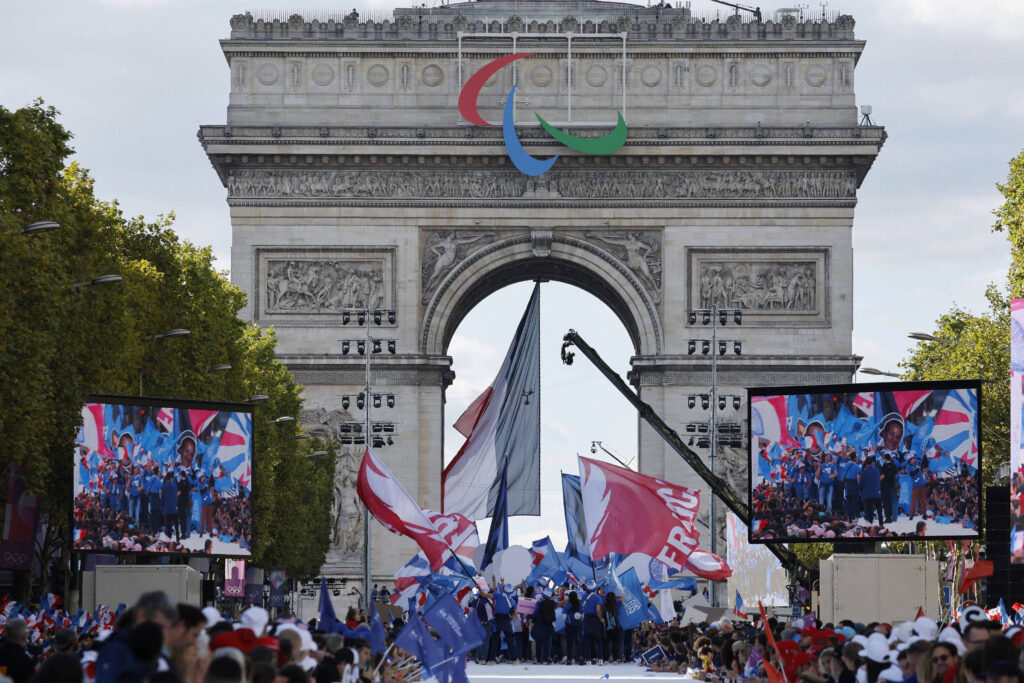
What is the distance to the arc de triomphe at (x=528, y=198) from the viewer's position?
77.9 m

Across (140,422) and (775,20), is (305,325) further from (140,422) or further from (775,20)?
(140,422)

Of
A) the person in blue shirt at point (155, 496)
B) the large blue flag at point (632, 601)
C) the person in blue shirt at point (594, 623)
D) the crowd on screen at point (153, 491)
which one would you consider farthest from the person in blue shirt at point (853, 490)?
the person in blue shirt at point (155, 496)

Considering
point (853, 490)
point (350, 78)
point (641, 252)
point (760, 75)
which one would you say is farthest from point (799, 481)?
point (350, 78)

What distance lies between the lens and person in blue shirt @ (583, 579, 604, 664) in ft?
148

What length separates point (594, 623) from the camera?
4525cm

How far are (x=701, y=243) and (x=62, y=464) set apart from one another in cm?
3738

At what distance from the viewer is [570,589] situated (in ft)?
160

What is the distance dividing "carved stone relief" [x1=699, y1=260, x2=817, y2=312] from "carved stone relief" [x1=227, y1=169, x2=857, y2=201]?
2.69 metres

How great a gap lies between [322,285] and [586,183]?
11.0 metres

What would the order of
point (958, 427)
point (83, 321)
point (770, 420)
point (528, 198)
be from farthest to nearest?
1. point (528, 198)
2. point (83, 321)
3. point (770, 420)
4. point (958, 427)

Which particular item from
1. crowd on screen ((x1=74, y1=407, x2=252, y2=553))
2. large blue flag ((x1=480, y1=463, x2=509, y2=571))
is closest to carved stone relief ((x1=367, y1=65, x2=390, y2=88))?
large blue flag ((x1=480, y1=463, x2=509, y2=571))

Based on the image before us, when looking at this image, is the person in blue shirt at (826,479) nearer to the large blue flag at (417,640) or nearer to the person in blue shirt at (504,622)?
the person in blue shirt at (504,622)

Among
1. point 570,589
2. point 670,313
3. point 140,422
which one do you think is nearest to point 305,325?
point 670,313

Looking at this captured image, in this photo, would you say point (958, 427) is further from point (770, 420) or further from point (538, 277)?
point (538, 277)
